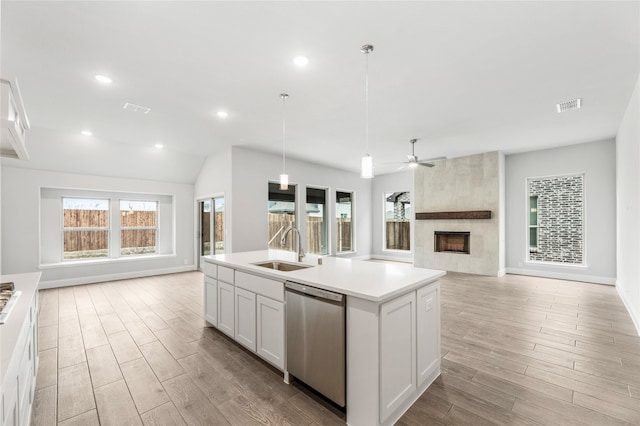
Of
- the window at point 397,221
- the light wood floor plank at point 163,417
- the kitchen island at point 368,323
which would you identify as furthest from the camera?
the window at point 397,221

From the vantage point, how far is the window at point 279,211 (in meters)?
6.91

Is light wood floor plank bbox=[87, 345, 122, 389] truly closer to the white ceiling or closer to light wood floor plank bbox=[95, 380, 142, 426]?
light wood floor plank bbox=[95, 380, 142, 426]

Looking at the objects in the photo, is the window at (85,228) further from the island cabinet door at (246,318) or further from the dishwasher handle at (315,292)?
the dishwasher handle at (315,292)

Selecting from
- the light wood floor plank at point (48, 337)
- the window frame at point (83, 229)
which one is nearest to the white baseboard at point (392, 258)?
the window frame at point (83, 229)

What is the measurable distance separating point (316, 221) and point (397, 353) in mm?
6295

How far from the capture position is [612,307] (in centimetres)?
417

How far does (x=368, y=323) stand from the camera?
1753mm

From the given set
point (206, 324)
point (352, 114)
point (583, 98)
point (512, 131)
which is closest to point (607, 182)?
point (512, 131)

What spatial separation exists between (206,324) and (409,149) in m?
5.07

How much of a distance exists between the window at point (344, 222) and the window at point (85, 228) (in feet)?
19.2

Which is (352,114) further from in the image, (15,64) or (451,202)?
(451,202)

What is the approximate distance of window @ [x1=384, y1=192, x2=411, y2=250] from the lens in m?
8.99

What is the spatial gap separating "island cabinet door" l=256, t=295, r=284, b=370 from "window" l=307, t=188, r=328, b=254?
5.09 m

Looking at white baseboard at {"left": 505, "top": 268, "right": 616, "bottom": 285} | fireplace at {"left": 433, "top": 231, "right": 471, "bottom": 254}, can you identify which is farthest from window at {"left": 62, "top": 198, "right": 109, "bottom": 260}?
white baseboard at {"left": 505, "top": 268, "right": 616, "bottom": 285}
